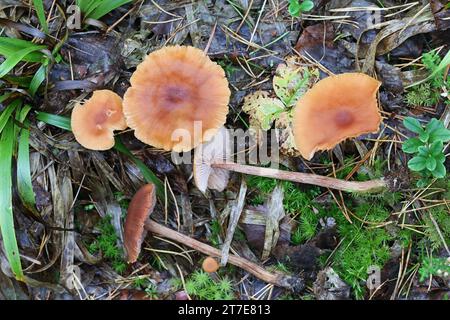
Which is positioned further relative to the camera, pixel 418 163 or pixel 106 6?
pixel 106 6

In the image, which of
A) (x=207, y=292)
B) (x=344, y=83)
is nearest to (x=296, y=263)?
(x=207, y=292)

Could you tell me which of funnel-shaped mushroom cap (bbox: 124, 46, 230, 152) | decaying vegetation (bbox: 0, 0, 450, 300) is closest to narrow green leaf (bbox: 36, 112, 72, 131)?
decaying vegetation (bbox: 0, 0, 450, 300)

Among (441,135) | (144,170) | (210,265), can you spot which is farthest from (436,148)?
(144,170)

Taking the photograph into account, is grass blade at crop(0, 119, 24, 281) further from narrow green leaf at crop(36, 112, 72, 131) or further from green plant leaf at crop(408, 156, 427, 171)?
green plant leaf at crop(408, 156, 427, 171)

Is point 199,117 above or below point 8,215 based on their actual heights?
above

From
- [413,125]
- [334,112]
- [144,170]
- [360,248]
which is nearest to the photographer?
[334,112]

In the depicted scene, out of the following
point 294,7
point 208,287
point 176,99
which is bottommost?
point 208,287

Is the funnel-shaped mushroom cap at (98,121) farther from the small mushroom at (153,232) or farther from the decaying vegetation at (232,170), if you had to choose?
the small mushroom at (153,232)

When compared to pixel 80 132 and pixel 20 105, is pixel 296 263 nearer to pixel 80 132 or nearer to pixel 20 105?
pixel 80 132

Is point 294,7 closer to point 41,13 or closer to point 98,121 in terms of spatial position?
point 98,121
